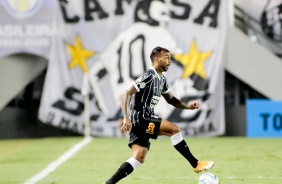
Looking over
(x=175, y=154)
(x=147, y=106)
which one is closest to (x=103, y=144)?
(x=175, y=154)

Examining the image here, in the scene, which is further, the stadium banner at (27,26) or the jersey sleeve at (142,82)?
the stadium banner at (27,26)

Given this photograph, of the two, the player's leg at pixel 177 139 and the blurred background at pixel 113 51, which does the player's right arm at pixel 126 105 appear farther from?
the blurred background at pixel 113 51

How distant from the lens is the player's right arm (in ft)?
30.6

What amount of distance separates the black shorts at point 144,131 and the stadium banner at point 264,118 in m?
12.7

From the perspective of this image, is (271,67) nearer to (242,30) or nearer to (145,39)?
(242,30)

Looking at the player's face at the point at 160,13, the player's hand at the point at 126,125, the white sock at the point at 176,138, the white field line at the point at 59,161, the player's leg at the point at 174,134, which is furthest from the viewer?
the player's face at the point at 160,13

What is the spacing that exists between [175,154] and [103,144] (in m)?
3.91

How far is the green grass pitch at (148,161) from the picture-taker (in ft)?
39.0

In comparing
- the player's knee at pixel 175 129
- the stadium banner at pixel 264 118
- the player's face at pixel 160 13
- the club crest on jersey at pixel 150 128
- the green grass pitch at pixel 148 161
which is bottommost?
the stadium banner at pixel 264 118

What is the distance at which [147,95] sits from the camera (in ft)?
33.2

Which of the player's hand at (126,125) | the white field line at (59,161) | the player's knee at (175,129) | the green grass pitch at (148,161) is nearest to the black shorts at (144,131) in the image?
the player's knee at (175,129)

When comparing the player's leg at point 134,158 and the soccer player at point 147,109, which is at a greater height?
the soccer player at point 147,109

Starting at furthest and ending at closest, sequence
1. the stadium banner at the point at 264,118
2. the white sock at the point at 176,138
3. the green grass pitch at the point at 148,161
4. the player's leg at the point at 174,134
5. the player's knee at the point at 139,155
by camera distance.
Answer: the stadium banner at the point at 264,118 → the green grass pitch at the point at 148,161 → the white sock at the point at 176,138 → the player's leg at the point at 174,134 → the player's knee at the point at 139,155

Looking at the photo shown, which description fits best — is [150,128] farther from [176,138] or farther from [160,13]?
[160,13]
